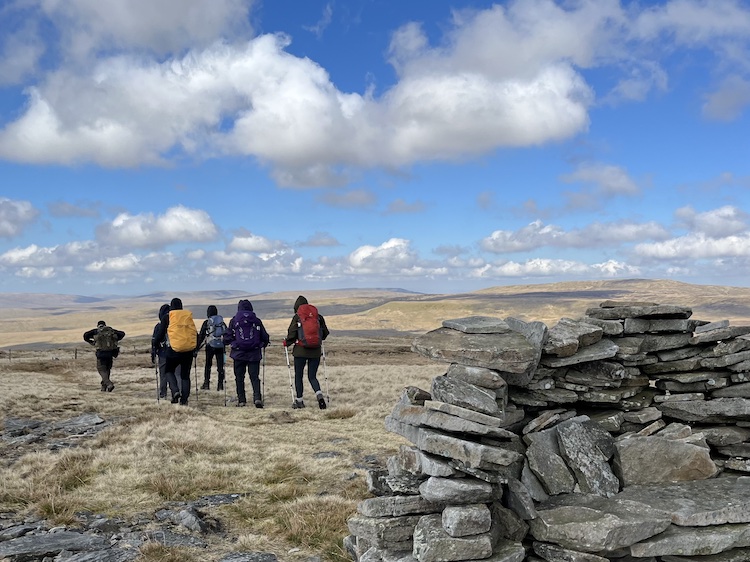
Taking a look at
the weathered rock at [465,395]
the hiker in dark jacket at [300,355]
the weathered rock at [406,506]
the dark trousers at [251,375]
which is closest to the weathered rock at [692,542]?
the weathered rock at [465,395]

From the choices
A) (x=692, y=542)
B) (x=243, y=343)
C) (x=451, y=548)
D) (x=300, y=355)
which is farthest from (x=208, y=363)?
(x=692, y=542)

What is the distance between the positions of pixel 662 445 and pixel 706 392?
1.27 metres

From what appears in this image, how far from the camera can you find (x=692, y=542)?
6.06 metres

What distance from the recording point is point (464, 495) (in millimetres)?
6195

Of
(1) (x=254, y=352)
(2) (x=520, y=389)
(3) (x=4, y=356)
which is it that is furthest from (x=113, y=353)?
(3) (x=4, y=356)

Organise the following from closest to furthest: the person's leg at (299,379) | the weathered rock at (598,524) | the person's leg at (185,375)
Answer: the weathered rock at (598,524), the person's leg at (299,379), the person's leg at (185,375)

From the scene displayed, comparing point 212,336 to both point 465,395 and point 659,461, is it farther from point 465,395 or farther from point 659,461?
point 659,461

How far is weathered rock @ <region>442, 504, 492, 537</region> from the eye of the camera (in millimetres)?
5961

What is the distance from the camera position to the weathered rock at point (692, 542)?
19.8 ft

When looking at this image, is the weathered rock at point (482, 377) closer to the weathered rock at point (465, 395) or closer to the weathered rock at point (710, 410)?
the weathered rock at point (465, 395)

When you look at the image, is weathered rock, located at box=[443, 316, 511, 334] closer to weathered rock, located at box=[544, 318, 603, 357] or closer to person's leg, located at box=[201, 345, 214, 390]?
weathered rock, located at box=[544, 318, 603, 357]

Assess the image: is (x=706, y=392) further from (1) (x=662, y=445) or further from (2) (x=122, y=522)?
(2) (x=122, y=522)

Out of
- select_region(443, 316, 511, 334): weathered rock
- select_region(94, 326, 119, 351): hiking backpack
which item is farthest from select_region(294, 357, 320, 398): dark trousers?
select_region(443, 316, 511, 334): weathered rock

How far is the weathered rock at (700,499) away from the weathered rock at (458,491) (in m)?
1.88
